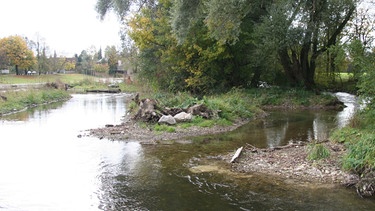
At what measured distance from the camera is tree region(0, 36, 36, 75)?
6538 cm

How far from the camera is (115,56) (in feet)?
293

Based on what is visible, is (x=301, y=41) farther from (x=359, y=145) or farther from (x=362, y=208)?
(x=362, y=208)

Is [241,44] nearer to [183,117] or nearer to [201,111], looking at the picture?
[201,111]

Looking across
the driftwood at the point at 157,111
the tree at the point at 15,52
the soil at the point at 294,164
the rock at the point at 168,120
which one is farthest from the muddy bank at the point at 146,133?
the tree at the point at 15,52

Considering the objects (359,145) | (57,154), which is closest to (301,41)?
(359,145)

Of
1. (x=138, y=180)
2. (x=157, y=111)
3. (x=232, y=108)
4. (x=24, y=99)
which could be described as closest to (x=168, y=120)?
(x=157, y=111)

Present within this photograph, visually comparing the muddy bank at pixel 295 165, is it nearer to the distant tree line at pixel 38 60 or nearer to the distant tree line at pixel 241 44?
the distant tree line at pixel 241 44

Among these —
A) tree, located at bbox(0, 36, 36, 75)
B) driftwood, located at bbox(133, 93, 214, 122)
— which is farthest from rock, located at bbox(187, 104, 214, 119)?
tree, located at bbox(0, 36, 36, 75)

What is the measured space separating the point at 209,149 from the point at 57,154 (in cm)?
522

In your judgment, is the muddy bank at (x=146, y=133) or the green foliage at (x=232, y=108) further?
the green foliage at (x=232, y=108)

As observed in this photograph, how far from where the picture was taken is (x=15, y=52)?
66562 mm

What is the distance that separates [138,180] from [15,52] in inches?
2637

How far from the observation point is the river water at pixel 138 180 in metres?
7.27

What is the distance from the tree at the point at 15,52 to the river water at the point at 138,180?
189 feet
